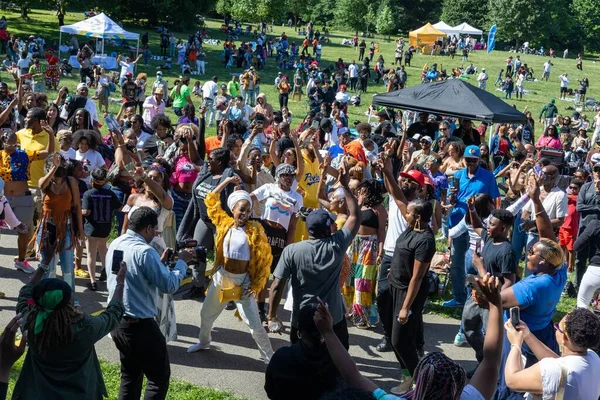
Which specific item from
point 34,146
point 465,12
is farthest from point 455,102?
point 465,12

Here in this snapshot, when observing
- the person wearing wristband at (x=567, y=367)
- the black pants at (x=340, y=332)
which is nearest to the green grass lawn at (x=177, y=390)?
the black pants at (x=340, y=332)

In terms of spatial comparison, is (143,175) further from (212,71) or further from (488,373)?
(212,71)

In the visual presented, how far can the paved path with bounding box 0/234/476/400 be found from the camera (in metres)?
6.56

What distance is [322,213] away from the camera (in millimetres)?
5832

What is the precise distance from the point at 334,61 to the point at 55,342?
4182cm

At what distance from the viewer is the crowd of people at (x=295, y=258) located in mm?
4133

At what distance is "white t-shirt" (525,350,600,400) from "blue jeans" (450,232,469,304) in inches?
170

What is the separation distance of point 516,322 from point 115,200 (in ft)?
17.9

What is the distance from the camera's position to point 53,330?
412 centimetres

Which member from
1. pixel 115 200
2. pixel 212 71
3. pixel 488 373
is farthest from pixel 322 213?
pixel 212 71

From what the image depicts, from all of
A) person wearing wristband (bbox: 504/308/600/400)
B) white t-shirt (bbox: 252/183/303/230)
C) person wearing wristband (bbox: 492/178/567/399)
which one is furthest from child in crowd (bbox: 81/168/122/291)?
person wearing wristband (bbox: 504/308/600/400)

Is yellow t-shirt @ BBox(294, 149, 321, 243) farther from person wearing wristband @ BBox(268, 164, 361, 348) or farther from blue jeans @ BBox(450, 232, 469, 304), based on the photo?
person wearing wristband @ BBox(268, 164, 361, 348)

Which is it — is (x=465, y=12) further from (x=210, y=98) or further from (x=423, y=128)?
(x=423, y=128)

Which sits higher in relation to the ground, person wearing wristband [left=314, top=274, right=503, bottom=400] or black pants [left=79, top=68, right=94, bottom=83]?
person wearing wristband [left=314, top=274, right=503, bottom=400]
